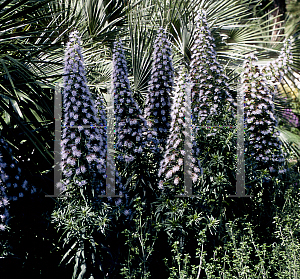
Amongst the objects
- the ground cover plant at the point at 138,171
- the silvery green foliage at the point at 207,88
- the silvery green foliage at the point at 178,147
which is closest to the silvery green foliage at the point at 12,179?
the ground cover plant at the point at 138,171

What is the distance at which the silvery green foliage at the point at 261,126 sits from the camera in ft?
11.1

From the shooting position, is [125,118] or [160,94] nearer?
[125,118]

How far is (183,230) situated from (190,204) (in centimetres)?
31

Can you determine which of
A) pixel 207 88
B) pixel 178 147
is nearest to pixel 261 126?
pixel 207 88

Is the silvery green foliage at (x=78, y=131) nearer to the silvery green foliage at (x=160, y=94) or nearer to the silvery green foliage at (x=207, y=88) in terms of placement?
the silvery green foliage at (x=160, y=94)

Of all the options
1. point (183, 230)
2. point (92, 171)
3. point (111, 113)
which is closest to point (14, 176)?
point (92, 171)

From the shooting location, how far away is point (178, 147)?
2920mm

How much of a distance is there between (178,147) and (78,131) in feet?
3.09

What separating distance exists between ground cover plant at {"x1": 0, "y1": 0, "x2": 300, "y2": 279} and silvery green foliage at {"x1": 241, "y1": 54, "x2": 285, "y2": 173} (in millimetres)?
16

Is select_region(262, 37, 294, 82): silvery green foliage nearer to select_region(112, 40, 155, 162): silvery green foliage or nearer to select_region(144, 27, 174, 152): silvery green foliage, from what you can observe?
select_region(144, 27, 174, 152): silvery green foliage

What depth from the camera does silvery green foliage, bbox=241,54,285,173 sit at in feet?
11.1

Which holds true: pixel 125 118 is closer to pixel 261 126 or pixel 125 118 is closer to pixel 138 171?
pixel 138 171

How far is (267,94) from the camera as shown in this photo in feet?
11.3

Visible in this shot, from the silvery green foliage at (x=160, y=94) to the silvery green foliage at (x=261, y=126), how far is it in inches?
35.2
